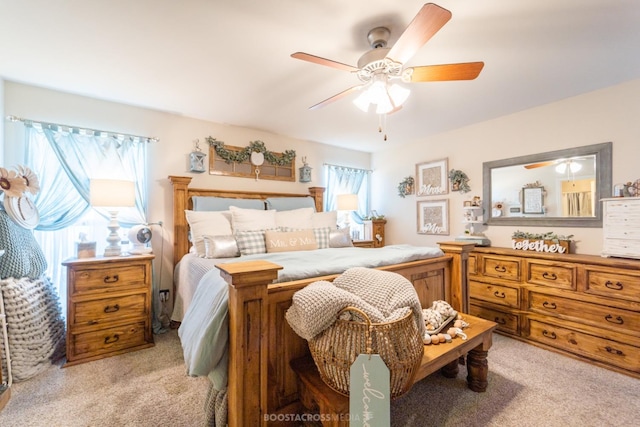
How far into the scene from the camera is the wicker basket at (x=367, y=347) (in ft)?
3.45

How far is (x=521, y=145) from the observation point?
3.00 metres

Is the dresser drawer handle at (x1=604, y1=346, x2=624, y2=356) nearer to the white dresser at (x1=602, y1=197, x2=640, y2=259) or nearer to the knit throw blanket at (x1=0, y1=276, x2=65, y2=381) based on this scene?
the white dresser at (x1=602, y1=197, x2=640, y2=259)

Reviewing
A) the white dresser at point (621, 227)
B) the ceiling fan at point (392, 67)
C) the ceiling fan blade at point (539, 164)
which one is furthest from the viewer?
the ceiling fan blade at point (539, 164)

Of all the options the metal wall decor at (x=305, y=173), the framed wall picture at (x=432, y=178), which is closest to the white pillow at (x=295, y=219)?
the metal wall decor at (x=305, y=173)

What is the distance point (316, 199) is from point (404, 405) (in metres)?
2.84

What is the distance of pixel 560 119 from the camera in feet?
8.95

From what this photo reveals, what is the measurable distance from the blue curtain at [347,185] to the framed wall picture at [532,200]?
2.27 metres

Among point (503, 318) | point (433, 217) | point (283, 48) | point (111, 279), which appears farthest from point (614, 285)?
point (111, 279)

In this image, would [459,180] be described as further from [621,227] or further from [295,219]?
[295,219]

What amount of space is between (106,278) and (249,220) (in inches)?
50.9

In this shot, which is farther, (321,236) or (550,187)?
(321,236)

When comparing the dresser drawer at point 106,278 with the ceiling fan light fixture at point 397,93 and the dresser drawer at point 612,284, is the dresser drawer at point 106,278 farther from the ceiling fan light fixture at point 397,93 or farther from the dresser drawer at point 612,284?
the dresser drawer at point 612,284

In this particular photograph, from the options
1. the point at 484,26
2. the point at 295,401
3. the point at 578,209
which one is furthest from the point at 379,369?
the point at 578,209

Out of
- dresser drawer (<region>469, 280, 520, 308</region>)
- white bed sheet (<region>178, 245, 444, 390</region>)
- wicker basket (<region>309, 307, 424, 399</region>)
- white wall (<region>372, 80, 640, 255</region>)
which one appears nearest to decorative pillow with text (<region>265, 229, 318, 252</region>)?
white bed sheet (<region>178, 245, 444, 390</region>)
